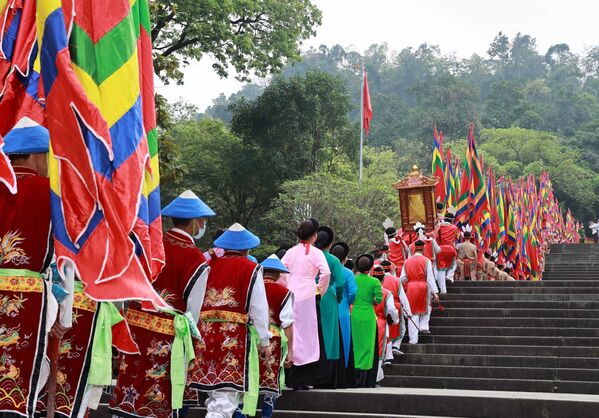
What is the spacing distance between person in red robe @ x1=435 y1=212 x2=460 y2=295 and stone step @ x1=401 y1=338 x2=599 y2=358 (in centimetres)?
362

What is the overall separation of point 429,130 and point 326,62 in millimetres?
61248

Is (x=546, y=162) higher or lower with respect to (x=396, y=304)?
higher

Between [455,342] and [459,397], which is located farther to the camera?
[455,342]

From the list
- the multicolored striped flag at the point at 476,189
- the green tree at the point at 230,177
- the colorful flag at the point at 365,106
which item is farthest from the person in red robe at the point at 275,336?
the colorful flag at the point at 365,106

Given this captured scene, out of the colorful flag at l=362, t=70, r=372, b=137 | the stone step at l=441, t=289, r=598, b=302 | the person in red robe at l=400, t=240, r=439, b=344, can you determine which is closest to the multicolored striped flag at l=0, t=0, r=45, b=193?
the person in red robe at l=400, t=240, r=439, b=344

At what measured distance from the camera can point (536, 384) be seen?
11383 millimetres

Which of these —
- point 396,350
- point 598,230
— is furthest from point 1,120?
point 598,230

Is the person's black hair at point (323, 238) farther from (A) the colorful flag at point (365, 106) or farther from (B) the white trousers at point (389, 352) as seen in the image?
(A) the colorful flag at point (365, 106)

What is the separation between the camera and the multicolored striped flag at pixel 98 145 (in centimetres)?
451

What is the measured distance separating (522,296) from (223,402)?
10174 mm

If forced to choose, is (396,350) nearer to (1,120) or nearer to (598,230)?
(1,120)

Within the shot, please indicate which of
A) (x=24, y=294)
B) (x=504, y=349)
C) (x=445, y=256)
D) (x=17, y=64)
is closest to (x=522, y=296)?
(x=445, y=256)

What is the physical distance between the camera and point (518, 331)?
14438mm

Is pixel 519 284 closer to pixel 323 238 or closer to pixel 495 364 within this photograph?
pixel 495 364
